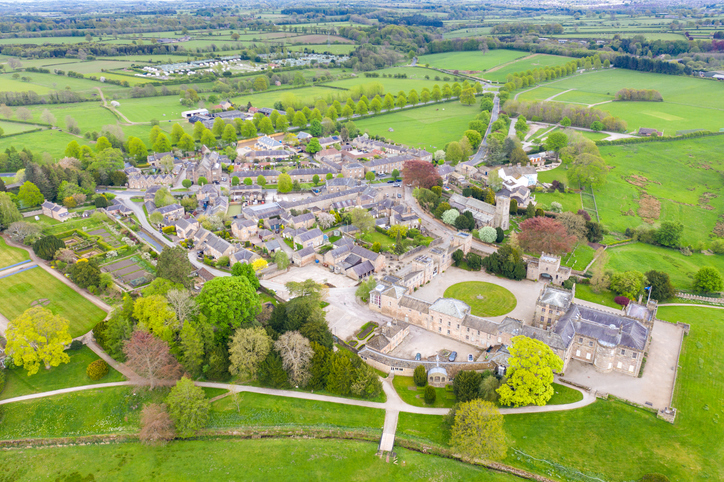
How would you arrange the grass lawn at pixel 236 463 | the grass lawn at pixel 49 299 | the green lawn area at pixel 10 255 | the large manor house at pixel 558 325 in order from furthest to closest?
the green lawn area at pixel 10 255
the grass lawn at pixel 49 299
the large manor house at pixel 558 325
the grass lawn at pixel 236 463

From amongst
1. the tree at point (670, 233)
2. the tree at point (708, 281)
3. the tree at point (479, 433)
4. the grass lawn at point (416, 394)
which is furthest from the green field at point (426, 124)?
the tree at point (479, 433)

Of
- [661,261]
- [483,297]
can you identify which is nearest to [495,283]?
[483,297]

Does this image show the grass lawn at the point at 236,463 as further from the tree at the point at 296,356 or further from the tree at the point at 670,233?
the tree at the point at 670,233

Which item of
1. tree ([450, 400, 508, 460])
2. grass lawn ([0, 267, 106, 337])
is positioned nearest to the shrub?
tree ([450, 400, 508, 460])

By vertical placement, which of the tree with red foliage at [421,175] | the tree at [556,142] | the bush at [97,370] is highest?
the tree at [556,142]

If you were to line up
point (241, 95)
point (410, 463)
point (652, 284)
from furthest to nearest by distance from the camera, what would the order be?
point (241, 95)
point (652, 284)
point (410, 463)

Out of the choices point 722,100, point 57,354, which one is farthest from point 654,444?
point 722,100

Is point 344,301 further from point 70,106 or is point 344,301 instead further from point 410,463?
point 70,106
